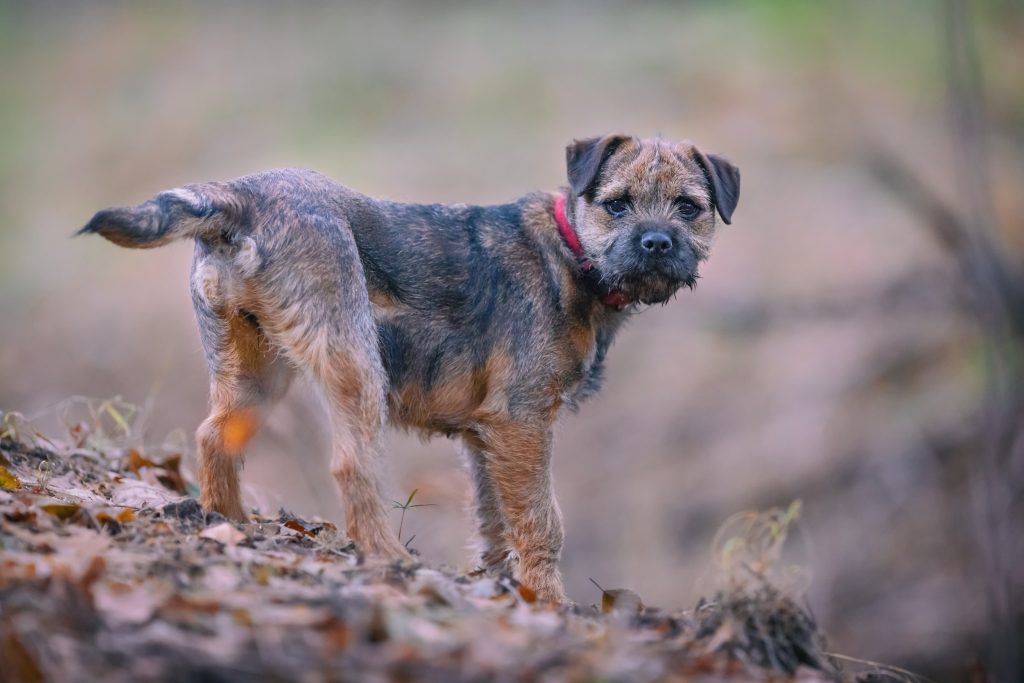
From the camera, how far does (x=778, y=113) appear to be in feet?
70.4

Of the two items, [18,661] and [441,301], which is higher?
[441,301]

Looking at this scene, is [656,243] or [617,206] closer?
[656,243]

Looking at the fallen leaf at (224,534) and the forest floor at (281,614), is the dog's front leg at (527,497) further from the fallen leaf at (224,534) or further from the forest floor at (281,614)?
the fallen leaf at (224,534)

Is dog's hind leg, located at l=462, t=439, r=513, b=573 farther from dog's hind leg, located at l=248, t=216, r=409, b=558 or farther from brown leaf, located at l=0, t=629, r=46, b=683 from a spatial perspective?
brown leaf, located at l=0, t=629, r=46, b=683

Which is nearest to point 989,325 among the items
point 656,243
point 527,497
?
point 656,243

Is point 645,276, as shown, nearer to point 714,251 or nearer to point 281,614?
point 281,614

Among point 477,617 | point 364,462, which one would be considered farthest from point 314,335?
point 477,617

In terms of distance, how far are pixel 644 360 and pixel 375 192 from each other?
5.99 metres

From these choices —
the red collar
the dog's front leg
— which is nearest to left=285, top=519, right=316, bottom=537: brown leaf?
the dog's front leg

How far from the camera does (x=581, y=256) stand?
767 cm

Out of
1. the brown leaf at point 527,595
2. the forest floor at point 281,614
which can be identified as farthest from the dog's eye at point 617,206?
the brown leaf at point 527,595

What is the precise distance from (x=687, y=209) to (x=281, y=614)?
466cm

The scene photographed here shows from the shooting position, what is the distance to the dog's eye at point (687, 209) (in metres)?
7.84

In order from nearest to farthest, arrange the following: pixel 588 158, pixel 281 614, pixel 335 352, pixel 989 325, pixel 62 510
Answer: pixel 281 614 → pixel 62 510 → pixel 335 352 → pixel 588 158 → pixel 989 325
